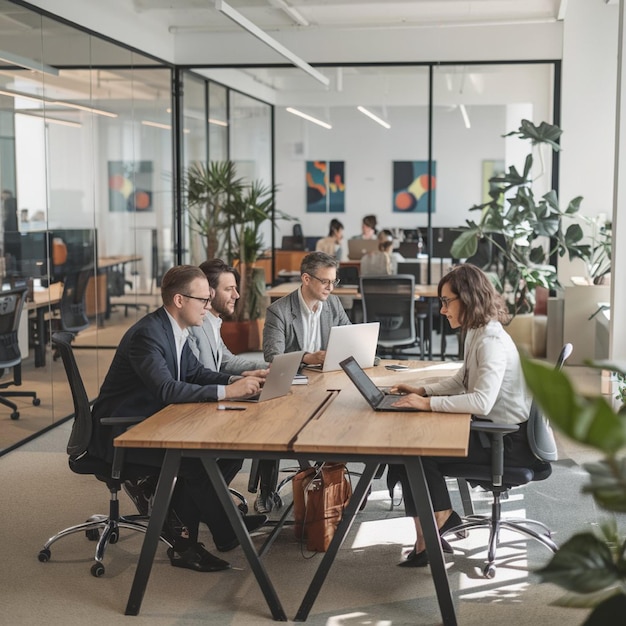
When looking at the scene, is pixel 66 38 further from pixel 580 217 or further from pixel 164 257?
pixel 580 217

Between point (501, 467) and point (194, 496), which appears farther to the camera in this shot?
point (194, 496)

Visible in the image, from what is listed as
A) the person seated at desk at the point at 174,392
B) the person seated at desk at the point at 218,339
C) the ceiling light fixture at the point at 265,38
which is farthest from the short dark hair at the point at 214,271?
the ceiling light fixture at the point at 265,38

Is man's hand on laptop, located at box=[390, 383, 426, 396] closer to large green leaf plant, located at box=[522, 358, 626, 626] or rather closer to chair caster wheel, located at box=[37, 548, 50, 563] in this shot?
chair caster wheel, located at box=[37, 548, 50, 563]

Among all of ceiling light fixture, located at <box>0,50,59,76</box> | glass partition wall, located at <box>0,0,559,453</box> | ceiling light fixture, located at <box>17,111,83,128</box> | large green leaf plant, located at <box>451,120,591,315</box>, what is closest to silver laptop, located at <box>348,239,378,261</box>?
glass partition wall, located at <box>0,0,559,453</box>

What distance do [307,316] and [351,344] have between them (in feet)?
1.58

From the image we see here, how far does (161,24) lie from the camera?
9.81 m

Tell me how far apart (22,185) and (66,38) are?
1461 mm

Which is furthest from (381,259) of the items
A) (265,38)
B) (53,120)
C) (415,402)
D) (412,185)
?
(415,402)

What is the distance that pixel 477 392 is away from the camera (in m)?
4.17

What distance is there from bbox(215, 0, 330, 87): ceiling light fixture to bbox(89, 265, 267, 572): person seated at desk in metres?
3.17

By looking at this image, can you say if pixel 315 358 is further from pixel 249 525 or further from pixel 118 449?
pixel 118 449

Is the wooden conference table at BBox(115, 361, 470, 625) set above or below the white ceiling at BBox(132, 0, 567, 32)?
below

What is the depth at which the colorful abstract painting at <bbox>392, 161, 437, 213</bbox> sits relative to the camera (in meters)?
10.8

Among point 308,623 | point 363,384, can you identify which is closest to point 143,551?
point 308,623
